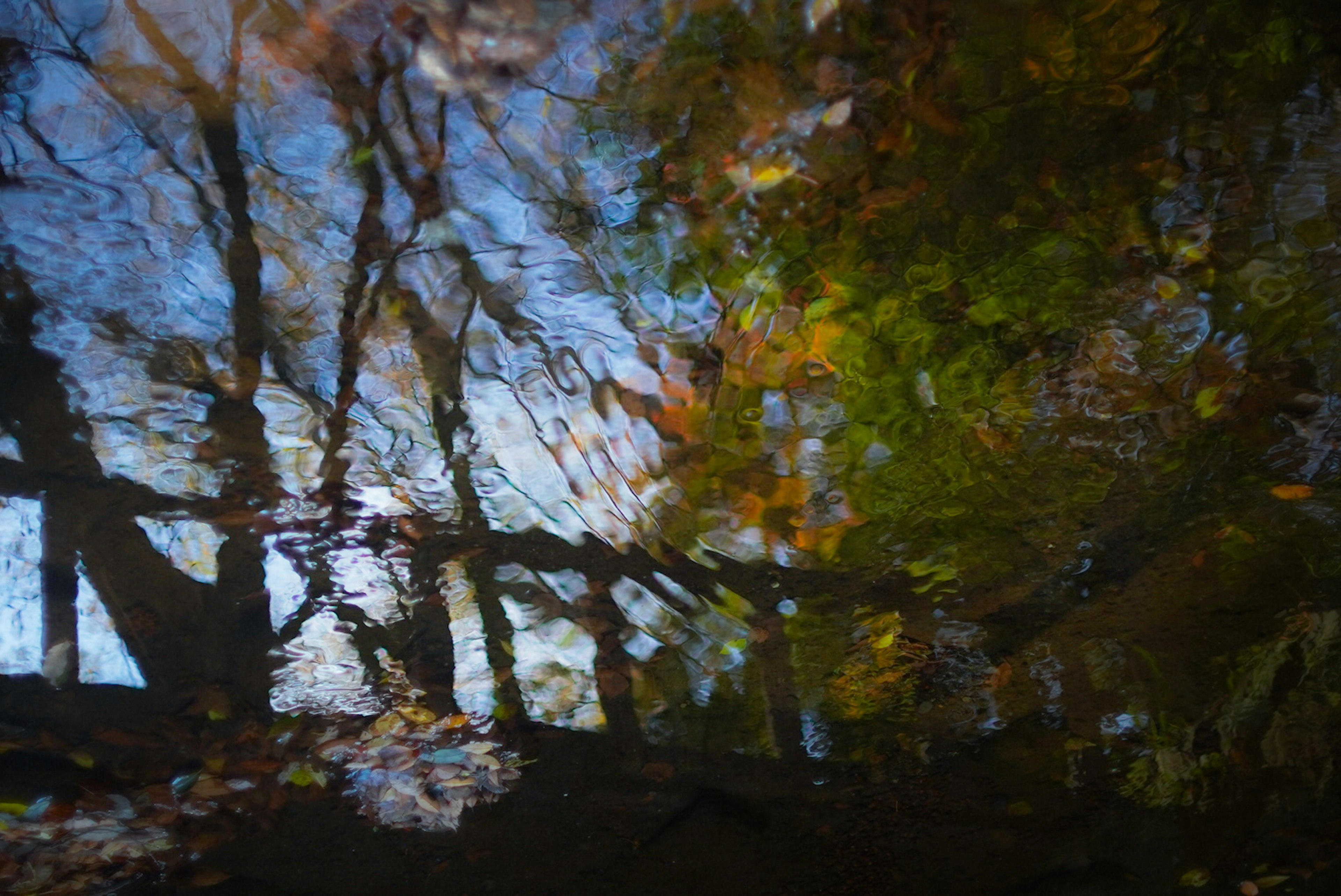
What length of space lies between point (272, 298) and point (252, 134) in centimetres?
37

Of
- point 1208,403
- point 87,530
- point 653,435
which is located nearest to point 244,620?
point 87,530

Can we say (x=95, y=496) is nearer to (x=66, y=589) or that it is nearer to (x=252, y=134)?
(x=66, y=589)

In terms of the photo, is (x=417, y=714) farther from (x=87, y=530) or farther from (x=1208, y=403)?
(x=1208, y=403)

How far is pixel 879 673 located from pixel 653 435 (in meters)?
0.91

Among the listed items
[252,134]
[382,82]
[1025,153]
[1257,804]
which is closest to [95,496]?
[252,134]

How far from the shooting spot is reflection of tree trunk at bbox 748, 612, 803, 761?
1.83 metres

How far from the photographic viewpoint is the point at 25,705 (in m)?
1.78

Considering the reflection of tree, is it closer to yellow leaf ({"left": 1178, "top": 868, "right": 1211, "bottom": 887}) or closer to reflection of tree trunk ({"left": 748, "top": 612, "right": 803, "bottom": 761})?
reflection of tree trunk ({"left": 748, "top": 612, "right": 803, "bottom": 761})

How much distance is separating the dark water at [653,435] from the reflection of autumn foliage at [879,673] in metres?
0.01

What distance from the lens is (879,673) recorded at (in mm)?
1878

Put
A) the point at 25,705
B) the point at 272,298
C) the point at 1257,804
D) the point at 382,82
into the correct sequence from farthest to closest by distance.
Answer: the point at 1257,804 < the point at 25,705 < the point at 272,298 < the point at 382,82

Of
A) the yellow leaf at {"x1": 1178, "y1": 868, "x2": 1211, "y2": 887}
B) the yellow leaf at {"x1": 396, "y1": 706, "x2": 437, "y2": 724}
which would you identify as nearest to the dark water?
the yellow leaf at {"x1": 396, "y1": 706, "x2": 437, "y2": 724}

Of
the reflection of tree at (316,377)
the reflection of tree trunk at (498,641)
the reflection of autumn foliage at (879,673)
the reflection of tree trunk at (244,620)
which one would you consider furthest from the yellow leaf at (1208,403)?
the reflection of tree trunk at (244,620)

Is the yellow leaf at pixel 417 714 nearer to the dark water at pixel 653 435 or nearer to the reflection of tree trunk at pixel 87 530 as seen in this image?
the dark water at pixel 653 435
